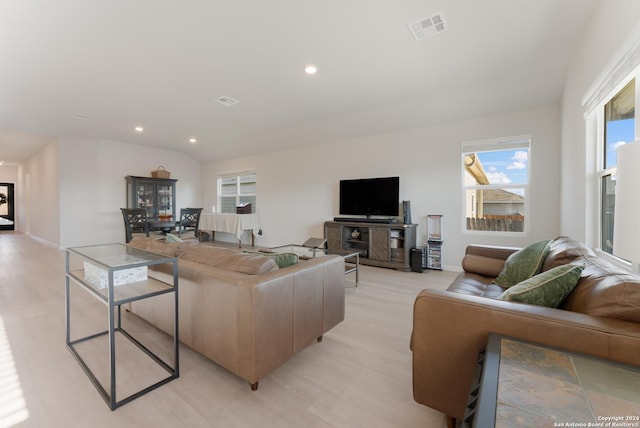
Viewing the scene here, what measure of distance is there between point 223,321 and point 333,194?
427 cm

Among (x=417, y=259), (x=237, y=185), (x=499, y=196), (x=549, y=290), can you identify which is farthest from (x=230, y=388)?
(x=237, y=185)

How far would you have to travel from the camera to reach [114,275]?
1.64 metres

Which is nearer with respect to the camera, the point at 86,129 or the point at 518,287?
the point at 518,287

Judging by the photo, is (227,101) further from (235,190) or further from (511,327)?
(511,327)

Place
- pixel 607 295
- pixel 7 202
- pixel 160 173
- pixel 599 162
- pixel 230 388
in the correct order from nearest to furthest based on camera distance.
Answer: pixel 607 295 → pixel 230 388 → pixel 599 162 → pixel 160 173 → pixel 7 202

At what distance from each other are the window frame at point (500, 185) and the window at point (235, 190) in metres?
4.88

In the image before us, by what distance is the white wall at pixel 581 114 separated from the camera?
5.69ft

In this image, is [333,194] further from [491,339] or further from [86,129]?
[86,129]

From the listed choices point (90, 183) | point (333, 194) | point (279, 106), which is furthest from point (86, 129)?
point (333, 194)

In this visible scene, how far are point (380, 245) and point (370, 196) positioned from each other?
0.94 m

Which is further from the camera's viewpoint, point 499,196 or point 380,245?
point 380,245

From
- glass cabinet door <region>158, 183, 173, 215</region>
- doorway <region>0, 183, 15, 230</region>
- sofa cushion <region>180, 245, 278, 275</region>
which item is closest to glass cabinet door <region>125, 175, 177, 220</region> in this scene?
glass cabinet door <region>158, 183, 173, 215</region>

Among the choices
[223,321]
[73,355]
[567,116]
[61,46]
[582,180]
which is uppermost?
[61,46]

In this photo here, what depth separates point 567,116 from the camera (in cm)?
314
